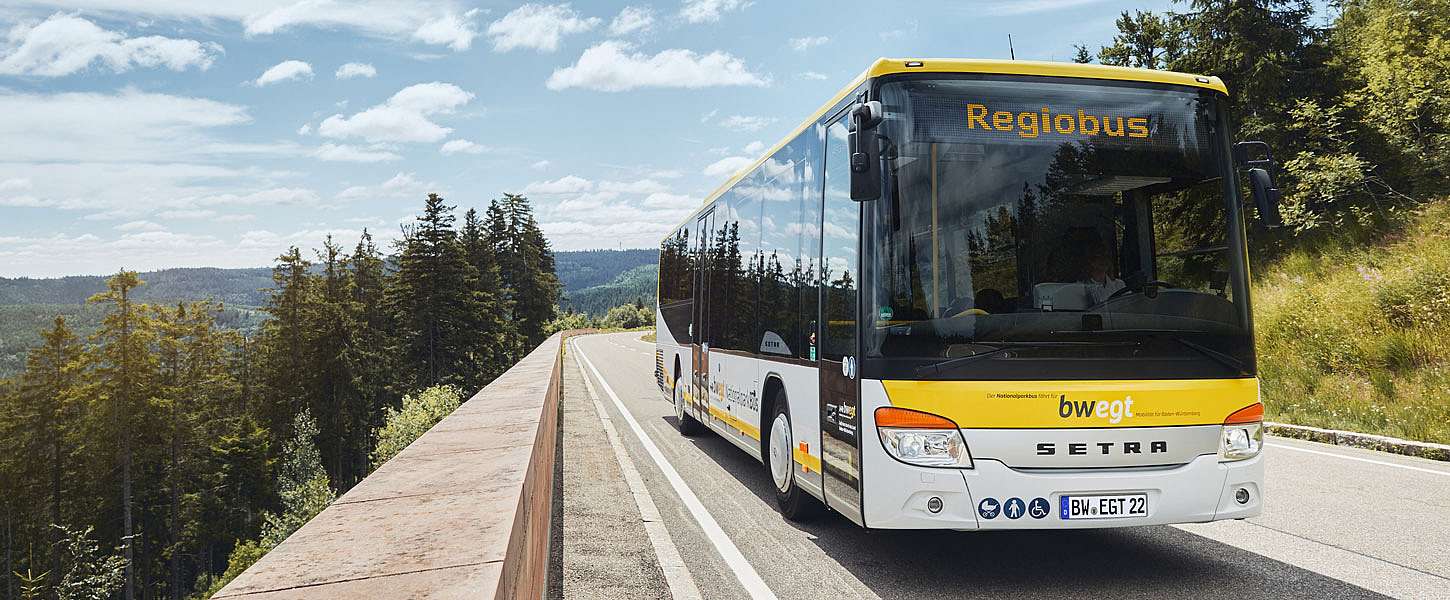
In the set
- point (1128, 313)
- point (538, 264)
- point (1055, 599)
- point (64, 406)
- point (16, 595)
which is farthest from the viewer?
point (538, 264)

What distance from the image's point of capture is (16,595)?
6675 centimetres

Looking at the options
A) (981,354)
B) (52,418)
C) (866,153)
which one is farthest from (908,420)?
(52,418)

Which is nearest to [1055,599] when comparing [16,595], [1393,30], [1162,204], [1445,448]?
[1162,204]

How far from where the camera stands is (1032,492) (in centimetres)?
532

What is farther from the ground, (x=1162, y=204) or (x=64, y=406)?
(x=1162, y=204)

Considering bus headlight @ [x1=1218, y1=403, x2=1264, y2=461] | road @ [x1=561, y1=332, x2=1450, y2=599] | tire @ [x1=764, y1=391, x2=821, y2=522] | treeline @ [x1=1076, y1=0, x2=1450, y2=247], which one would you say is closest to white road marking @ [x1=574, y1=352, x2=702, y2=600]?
road @ [x1=561, y1=332, x2=1450, y2=599]

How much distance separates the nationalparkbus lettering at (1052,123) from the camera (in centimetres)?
579

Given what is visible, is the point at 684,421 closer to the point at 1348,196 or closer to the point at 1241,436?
the point at 1241,436

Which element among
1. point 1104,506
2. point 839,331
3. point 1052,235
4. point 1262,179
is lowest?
point 1104,506

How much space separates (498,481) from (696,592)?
5.09 feet

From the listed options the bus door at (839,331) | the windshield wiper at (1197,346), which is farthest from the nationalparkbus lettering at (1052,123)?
the windshield wiper at (1197,346)

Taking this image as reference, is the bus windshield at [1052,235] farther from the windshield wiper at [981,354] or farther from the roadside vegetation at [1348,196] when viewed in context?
the roadside vegetation at [1348,196]

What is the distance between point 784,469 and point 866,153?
3.06m

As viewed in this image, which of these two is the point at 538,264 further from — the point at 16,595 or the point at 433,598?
the point at 433,598
